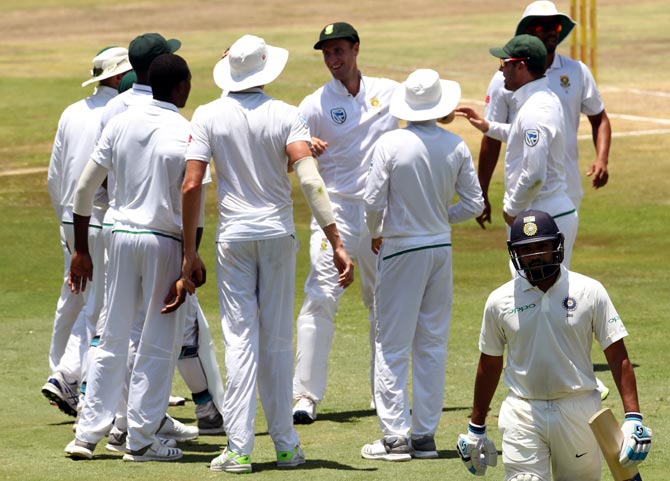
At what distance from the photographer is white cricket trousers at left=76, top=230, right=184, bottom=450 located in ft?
26.9

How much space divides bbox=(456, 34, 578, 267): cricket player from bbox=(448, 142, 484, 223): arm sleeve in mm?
639

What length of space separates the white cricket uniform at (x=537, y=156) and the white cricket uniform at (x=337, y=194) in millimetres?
848

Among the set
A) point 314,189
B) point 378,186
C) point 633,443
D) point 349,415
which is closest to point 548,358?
point 633,443

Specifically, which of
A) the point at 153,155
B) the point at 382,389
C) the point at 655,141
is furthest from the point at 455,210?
the point at 655,141

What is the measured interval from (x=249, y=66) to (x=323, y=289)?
2.02 m

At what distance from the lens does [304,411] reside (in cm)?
948

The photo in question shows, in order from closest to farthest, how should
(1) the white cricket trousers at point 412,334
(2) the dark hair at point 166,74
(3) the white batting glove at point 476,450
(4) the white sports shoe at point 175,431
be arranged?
(3) the white batting glove at point 476,450 → (2) the dark hair at point 166,74 → (1) the white cricket trousers at point 412,334 → (4) the white sports shoe at point 175,431

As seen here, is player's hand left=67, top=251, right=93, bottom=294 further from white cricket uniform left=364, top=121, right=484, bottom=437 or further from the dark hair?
white cricket uniform left=364, top=121, right=484, bottom=437

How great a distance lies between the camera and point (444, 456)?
27.2 ft

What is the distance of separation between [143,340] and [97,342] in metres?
0.66

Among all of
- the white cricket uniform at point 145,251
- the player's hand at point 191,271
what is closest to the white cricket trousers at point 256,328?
the player's hand at point 191,271

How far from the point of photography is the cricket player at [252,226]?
796 centimetres

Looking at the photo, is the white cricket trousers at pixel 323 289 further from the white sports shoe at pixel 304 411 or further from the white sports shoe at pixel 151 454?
the white sports shoe at pixel 151 454

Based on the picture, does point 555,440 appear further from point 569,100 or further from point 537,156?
point 569,100
